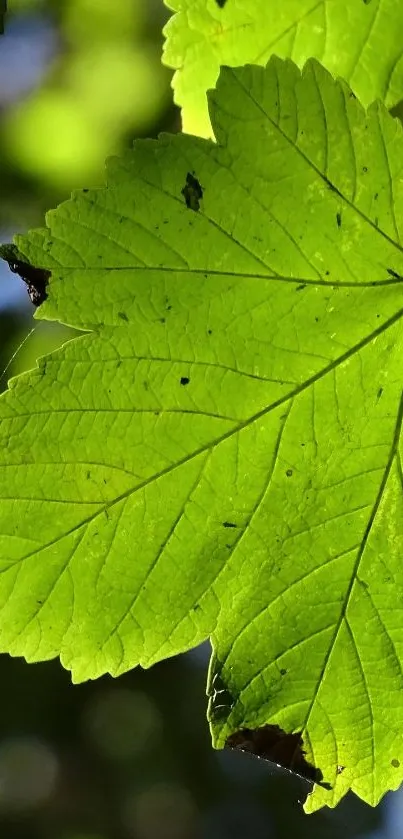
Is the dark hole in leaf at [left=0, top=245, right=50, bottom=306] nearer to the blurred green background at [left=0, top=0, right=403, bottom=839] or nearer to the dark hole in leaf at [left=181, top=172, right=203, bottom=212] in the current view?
the dark hole in leaf at [left=181, top=172, right=203, bottom=212]

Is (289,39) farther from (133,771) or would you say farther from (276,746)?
(133,771)

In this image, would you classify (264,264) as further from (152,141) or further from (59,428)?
(59,428)

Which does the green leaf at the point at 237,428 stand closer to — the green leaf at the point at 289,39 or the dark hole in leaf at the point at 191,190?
the dark hole in leaf at the point at 191,190

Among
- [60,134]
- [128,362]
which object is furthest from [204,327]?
[60,134]

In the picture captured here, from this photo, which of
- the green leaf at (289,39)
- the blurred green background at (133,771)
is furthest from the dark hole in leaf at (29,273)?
the blurred green background at (133,771)

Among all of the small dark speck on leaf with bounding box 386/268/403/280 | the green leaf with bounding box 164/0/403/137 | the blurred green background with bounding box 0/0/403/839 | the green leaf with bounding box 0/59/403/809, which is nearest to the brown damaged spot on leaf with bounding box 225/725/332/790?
the green leaf with bounding box 0/59/403/809
